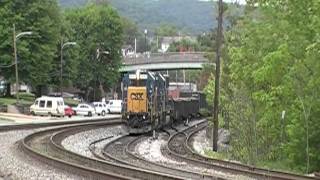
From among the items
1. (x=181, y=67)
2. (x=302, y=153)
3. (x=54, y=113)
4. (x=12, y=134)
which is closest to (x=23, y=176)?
(x=302, y=153)

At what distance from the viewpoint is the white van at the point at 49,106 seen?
69375mm

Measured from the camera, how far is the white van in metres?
69.4

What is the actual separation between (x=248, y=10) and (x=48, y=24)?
5158 cm

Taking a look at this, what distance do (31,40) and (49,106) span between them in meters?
19.2

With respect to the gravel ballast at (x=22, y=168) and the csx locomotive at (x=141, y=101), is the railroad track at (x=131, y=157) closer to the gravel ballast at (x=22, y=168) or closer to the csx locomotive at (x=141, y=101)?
the csx locomotive at (x=141, y=101)

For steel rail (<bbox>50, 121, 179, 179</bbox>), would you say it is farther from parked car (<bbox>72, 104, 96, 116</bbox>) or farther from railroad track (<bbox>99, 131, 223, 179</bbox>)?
parked car (<bbox>72, 104, 96, 116</bbox>)

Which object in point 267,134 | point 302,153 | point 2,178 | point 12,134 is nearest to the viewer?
point 2,178

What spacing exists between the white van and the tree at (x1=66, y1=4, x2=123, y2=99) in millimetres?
38180

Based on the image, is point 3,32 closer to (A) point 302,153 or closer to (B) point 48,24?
(B) point 48,24

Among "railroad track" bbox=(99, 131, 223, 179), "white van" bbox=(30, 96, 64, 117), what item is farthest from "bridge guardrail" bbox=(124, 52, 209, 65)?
"railroad track" bbox=(99, 131, 223, 179)

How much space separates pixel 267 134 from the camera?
1281 inches

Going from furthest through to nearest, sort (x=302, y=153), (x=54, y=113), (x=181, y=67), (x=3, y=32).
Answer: (x=181, y=67)
(x=3, y=32)
(x=54, y=113)
(x=302, y=153)

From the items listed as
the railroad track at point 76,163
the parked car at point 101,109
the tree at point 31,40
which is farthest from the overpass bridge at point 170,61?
the railroad track at point 76,163

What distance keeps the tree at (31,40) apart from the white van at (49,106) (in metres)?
14.5
